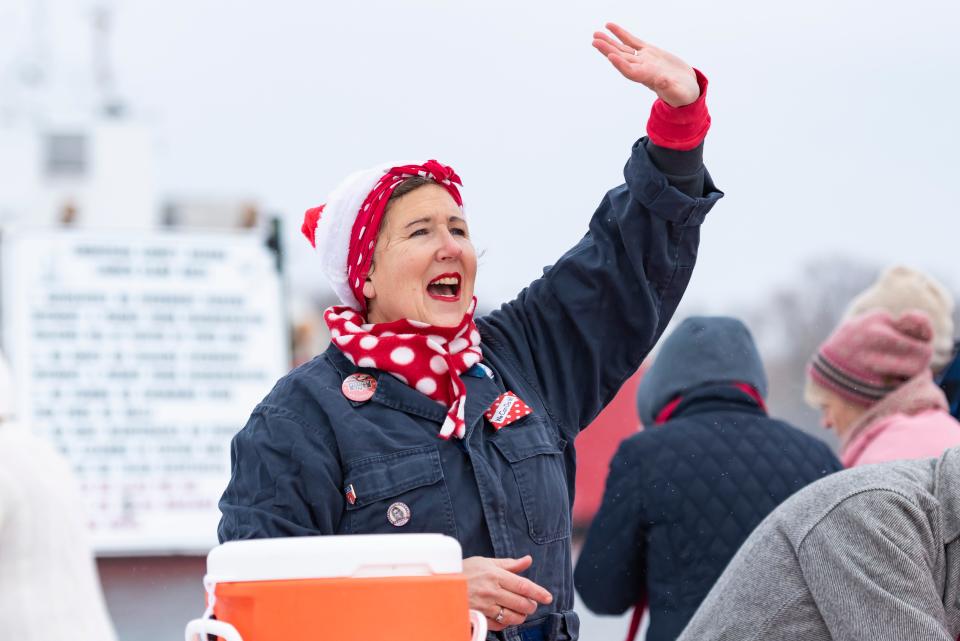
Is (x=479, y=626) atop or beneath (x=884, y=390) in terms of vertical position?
atop

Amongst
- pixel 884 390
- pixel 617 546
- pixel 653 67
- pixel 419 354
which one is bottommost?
pixel 617 546

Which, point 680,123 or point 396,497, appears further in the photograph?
point 680,123

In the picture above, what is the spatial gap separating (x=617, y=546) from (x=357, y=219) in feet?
4.12

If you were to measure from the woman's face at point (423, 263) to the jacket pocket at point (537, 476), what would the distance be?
20cm

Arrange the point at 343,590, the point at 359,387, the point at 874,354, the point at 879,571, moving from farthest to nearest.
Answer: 1. the point at 874,354
2. the point at 359,387
3. the point at 879,571
4. the point at 343,590

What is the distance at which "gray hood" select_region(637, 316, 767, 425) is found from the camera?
306 cm

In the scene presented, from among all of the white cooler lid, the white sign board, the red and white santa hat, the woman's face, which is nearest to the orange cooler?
the white cooler lid

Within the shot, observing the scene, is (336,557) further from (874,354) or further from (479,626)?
(874,354)

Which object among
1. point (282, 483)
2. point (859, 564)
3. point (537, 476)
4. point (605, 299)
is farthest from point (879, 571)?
point (282, 483)

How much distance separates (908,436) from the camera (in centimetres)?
307

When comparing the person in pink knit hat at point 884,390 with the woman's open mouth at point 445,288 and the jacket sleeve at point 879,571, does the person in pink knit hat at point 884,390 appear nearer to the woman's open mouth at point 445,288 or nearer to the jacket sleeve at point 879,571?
the jacket sleeve at point 879,571

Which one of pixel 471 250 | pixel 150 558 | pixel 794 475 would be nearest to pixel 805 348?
pixel 794 475

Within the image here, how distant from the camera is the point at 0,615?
213 centimetres

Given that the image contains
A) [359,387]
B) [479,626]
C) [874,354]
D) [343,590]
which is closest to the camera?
[343,590]
